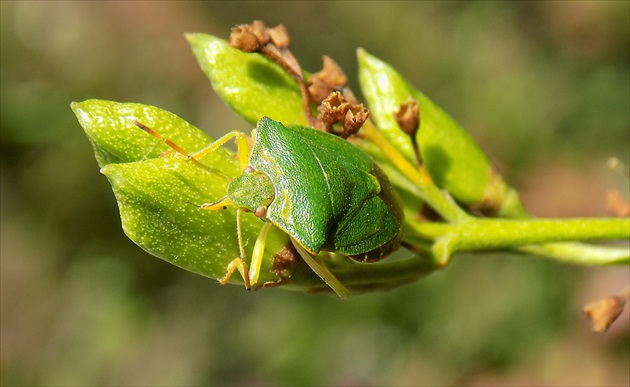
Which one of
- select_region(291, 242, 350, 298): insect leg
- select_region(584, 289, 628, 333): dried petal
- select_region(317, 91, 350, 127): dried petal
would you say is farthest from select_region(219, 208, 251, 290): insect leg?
select_region(584, 289, 628, 333): dried petal

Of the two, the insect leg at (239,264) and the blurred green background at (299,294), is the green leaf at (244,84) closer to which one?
the insect leg at (239,264)

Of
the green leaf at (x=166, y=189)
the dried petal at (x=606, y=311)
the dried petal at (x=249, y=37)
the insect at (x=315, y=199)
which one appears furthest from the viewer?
the dried petal at (x=606, y=311)

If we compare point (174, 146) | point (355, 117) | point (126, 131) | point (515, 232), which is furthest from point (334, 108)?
point (515, 232)

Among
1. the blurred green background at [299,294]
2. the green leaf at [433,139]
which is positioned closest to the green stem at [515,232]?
the green leaf at [433,139]

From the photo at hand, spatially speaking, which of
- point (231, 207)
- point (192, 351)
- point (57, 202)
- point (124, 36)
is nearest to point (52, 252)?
point (57, 202)

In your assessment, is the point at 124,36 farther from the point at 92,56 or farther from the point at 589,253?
the point at 589,253
